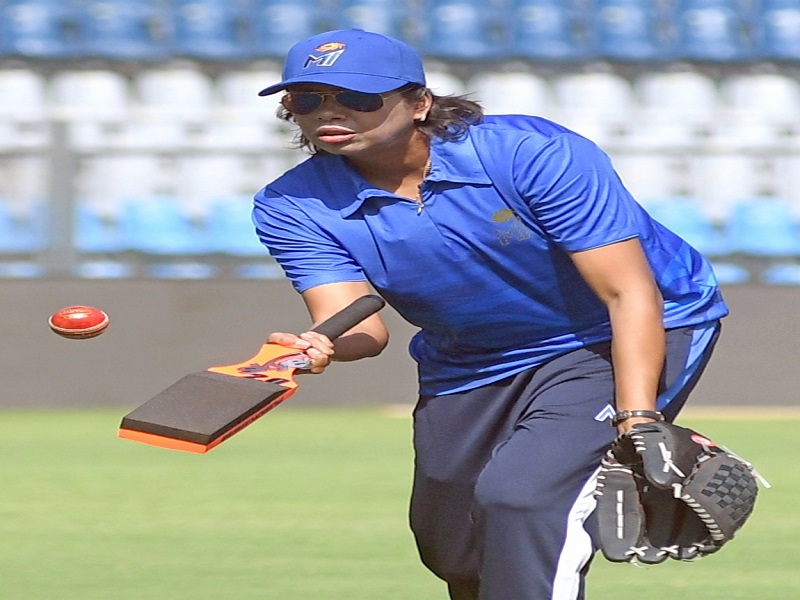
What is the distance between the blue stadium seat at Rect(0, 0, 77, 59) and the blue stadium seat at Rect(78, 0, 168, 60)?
134 mm

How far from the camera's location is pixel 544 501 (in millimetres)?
3754

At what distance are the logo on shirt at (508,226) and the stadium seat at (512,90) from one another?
9886 mm

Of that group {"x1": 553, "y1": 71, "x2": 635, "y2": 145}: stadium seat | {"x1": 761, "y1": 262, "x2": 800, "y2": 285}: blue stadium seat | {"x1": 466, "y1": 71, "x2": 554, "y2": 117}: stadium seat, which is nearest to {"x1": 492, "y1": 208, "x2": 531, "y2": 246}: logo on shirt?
{"x1": 761, "y1": 262, "x2": 800, "y2": 285}: blue stadium seat

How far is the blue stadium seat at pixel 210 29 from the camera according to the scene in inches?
615

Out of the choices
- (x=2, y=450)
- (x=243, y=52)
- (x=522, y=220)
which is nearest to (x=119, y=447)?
(x=2, y=450)

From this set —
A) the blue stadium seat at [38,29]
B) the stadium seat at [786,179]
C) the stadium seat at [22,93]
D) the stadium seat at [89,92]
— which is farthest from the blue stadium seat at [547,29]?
the stadium seat at [786,179]

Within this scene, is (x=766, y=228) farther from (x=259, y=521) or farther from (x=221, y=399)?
(x=221, y=399)

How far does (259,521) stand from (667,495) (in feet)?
10.7

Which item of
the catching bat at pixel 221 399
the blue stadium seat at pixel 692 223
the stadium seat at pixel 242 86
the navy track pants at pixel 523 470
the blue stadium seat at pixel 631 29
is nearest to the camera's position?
the catching bat at pixel 221 399

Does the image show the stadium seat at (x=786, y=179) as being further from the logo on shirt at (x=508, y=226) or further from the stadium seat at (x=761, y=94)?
the logo on shirt at (x=508, y=226)

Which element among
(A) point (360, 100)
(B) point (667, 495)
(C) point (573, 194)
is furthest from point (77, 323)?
(B) point (667, 495)

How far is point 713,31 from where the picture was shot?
52.4ft

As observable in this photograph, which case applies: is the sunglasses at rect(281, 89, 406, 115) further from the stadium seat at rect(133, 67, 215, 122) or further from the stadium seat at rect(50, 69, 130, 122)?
the stadium seat at rect(133, 67, 215, 122)

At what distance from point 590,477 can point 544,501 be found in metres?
0.17
